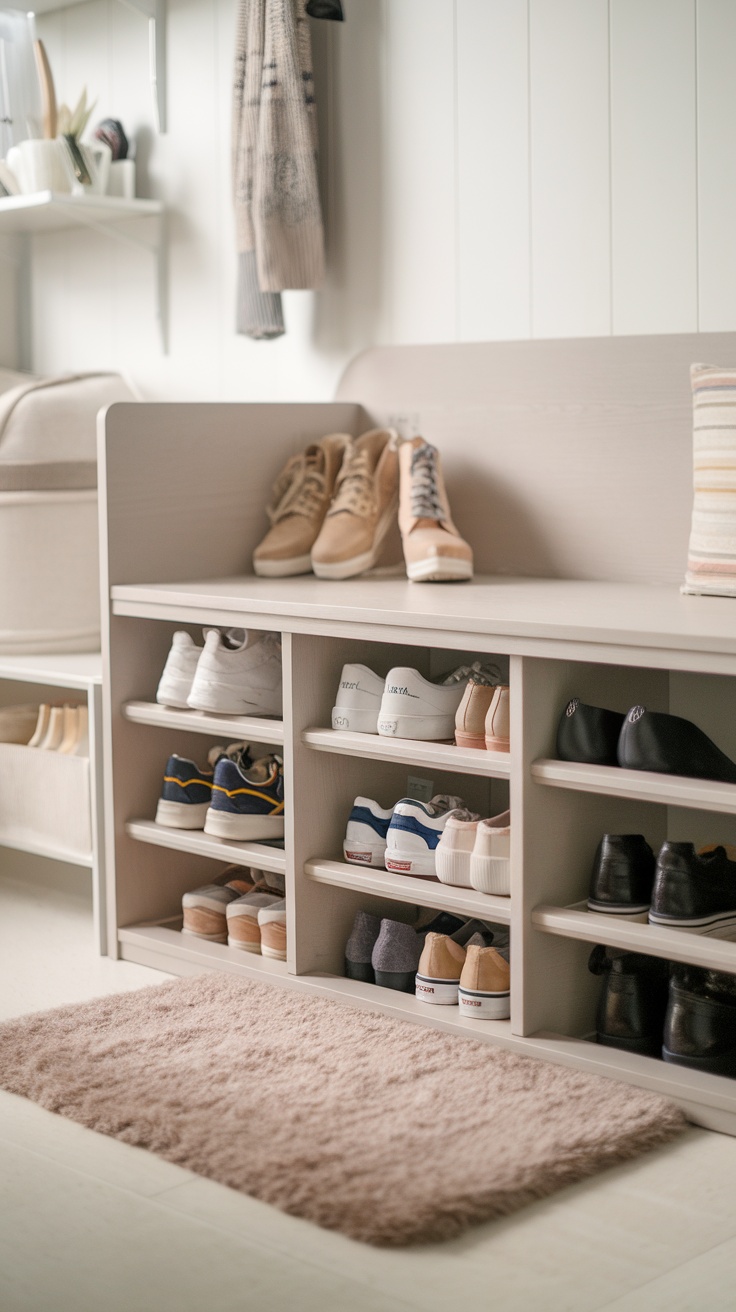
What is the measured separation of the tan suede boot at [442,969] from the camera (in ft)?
6.13

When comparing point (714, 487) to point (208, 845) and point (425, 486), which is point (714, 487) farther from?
point (208, 845)

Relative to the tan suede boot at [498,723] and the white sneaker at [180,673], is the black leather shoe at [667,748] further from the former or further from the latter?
the white sneaker at [180,673]

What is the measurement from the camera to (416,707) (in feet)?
6.21

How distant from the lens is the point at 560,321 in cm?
228

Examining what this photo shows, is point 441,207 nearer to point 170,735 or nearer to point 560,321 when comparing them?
point 560,321

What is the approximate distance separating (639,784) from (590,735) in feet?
0.35

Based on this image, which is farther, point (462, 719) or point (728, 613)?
point (462, 719)

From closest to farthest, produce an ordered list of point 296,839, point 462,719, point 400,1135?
point 400,1135 → point 462,719 → point 296,839

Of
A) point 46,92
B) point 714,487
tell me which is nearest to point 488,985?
point 714,487

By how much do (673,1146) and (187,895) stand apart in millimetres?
943

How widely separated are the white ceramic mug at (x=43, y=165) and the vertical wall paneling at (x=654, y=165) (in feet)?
3.86

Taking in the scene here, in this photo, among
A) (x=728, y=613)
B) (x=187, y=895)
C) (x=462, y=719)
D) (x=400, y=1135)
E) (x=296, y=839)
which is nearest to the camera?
(x=400, y=1135)

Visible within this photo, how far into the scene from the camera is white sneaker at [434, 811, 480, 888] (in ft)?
6.01

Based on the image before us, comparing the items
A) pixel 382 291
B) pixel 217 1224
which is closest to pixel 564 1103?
pixel 217 1224
